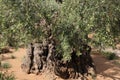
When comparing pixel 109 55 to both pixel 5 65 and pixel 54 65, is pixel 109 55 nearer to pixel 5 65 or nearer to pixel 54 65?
pixel 54 65

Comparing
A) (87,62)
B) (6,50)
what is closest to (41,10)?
(87,62)

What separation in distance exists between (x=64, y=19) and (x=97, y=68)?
16.8 ft

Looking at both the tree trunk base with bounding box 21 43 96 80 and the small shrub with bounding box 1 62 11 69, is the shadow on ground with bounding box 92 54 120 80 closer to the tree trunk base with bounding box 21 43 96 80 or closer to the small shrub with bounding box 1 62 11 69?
the tree trunk base with bounding box 21 43 96 80

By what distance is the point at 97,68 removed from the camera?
548 inches

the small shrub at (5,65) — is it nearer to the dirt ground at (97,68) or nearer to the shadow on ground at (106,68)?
the dirt ground at (97,68)

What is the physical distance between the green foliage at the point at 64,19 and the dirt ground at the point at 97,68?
2815 mm

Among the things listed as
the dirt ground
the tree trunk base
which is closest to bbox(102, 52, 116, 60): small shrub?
the dirt ground

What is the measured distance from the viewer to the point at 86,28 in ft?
30.5

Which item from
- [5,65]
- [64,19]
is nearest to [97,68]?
[5,65]

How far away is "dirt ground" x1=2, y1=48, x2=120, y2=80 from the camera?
492 inches

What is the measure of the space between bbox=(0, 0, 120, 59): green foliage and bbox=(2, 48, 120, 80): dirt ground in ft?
9.24

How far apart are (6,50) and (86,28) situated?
752 centimetres

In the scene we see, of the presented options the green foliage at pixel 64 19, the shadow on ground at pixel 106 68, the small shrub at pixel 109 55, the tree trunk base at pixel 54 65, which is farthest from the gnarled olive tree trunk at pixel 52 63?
the small shrub at pixel 109 55

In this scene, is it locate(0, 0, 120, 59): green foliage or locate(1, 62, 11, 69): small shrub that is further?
locate(1, 62, 11, 69): small shrub
